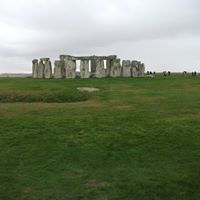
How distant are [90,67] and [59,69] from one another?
3.40 m

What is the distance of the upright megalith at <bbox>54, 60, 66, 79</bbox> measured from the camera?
5299 cm

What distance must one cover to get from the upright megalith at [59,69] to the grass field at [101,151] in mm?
23247

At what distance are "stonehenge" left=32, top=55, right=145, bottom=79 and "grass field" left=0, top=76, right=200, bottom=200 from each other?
22756mm

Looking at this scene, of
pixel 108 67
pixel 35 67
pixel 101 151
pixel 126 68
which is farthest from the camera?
pixel 35 67

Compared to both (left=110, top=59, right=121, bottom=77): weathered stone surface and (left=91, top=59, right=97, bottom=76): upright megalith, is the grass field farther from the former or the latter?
(left=91, top=59, right=97, bottom=76): upright megalith

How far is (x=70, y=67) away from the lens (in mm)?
52844

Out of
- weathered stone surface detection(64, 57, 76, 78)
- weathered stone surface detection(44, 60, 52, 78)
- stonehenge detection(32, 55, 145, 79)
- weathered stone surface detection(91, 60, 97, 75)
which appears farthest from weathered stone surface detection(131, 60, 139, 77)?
weathered stone surface detection(44, 60, 52, 78)

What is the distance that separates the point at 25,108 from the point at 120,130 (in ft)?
27.8

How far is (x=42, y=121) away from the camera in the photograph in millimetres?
23281

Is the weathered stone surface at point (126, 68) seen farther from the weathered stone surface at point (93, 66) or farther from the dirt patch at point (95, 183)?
the dirt patch at point (95, 183)

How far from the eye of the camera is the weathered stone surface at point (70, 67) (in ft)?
173

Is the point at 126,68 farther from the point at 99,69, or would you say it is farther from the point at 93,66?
the point at 93,66

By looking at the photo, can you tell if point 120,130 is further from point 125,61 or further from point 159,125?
point 125,61

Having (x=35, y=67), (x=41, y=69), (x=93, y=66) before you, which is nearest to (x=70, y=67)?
(x=93, y=66)
